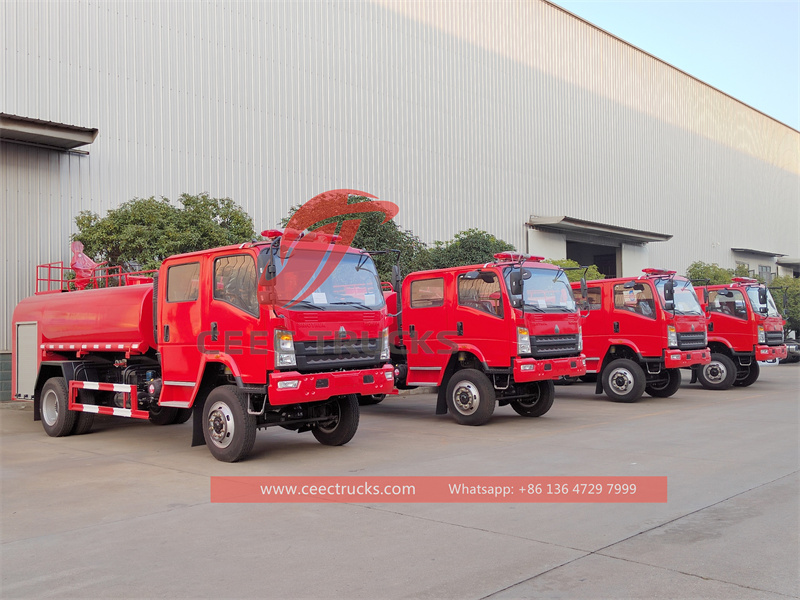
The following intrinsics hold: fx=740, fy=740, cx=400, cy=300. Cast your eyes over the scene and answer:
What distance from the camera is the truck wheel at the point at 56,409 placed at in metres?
11.3

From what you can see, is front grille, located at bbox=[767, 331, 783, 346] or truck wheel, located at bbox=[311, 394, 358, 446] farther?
front grille, located at bbox=[767, 331, 783, 346]

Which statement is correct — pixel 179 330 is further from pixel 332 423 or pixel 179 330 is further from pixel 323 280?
pixel 332 423

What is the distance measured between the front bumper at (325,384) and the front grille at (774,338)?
1278cm

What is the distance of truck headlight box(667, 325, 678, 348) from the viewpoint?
1525 centimetres

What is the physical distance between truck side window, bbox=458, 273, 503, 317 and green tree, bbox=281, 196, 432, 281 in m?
5.68

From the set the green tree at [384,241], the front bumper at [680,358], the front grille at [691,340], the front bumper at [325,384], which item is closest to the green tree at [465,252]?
the green tree at [384,241]

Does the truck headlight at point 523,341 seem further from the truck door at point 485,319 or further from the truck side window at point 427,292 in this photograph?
the truck side window at point 427,292

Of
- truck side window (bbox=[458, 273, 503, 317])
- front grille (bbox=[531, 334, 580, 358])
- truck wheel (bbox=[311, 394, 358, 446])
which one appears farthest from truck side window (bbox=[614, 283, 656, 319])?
truck wheel (bbox=[311, 394, 358, 446])

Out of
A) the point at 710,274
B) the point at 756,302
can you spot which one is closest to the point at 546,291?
the point at 756,302

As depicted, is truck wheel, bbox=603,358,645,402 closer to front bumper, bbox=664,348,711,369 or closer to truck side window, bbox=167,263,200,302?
front bumper, bbox=664,348,711,369

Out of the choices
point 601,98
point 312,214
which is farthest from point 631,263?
point 312,214

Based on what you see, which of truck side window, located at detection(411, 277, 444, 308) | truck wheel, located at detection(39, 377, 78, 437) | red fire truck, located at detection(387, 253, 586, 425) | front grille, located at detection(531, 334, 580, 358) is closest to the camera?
truck wheel, located at detection(39, 377, 78, 437)

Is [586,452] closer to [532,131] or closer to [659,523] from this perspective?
[659,523]

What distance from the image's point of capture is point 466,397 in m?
12.2
